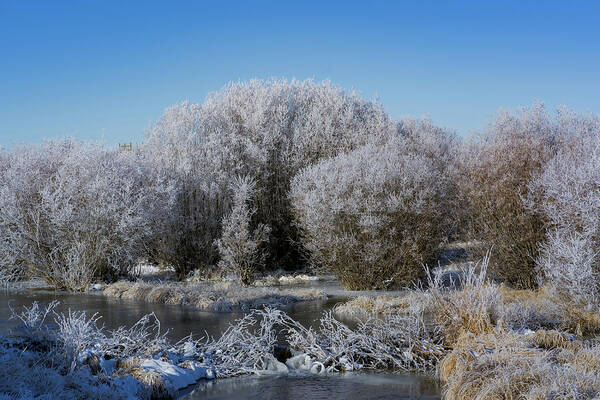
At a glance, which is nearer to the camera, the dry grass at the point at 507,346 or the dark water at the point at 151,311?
the dry grass at the point at 507,346

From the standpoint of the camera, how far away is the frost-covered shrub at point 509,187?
1570cm

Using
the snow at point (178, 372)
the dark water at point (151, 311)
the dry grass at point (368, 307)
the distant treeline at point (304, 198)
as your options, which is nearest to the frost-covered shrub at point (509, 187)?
the distant treeline at point (304, 198)

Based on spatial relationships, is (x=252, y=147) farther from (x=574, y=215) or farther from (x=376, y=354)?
(x=376, y=354)

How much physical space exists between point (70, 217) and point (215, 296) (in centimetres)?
603

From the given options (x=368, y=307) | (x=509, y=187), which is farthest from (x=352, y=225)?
(x=509, y=187)

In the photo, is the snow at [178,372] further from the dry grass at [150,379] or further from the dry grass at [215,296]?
the dry grass at [215,296]

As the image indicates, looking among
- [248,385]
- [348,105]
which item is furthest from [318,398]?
[348,105]

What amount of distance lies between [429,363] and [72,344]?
522 centimetres

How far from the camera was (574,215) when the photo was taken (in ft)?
42.1

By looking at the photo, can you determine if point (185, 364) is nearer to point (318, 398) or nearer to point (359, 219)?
point (318, 398)

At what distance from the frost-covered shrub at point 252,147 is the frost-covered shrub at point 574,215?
11394 mm

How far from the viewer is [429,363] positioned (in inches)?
358

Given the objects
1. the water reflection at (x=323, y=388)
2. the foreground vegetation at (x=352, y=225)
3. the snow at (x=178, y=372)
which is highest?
the foreground vegetation at (x=352, y=225)

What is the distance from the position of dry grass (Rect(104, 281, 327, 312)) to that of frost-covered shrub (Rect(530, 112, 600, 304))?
6550 millimetres
